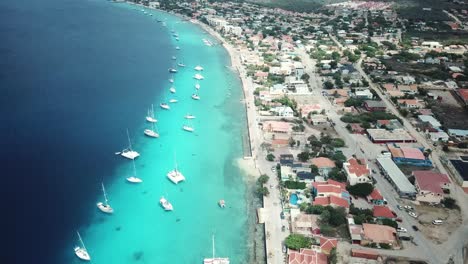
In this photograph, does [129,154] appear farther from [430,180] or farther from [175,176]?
[430,180]

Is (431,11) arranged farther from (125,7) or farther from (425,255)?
(425,255)

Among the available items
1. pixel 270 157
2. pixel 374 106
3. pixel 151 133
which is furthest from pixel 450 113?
pixel 151 133

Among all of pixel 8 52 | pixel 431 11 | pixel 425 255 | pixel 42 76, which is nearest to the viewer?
pixel 425 255

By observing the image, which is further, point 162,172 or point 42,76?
point 42,76

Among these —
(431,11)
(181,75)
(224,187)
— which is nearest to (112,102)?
(181,75)

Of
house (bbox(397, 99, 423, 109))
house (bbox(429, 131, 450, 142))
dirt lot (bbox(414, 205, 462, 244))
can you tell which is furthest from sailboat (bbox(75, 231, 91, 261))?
house (bbox(397, 99, 423, 109))

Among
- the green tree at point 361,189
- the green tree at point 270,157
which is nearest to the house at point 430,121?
the green tree at point 361,189

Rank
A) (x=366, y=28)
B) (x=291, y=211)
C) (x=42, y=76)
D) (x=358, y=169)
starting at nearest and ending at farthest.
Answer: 1. (x=291, y=211)
2. (x=358, y=169)
3. (x=42, y=76)
4. (x=366, y=28)

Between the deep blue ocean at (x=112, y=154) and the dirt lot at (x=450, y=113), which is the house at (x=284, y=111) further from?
the dirt lot at (x=450, y=113)
